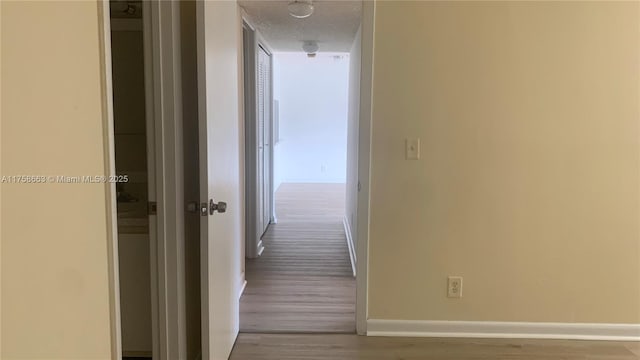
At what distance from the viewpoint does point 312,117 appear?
31.5 feet

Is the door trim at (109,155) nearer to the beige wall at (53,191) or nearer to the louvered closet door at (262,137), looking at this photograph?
the beige wall at (53,191)

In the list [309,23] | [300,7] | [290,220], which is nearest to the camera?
[300,7]

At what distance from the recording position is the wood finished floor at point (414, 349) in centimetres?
267

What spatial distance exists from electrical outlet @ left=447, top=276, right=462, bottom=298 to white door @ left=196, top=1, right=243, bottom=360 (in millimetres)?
1216

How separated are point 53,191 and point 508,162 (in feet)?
7.75

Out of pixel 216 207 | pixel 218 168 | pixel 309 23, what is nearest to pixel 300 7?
pixel 309 23

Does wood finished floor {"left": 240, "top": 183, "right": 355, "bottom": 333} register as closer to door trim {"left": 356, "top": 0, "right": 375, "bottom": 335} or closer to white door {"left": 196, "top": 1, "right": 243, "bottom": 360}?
door trim {"left": 356, "top": 0, "right": 375, "bottom": 335}

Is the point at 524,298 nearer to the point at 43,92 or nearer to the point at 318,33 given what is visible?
the point at 43,92

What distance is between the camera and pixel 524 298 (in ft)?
9.51

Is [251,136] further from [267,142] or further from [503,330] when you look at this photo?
[503,330]

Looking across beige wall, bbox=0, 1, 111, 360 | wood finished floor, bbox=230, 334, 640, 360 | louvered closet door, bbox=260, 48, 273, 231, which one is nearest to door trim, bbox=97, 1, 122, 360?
beige wall, bbox=0, 1, 111, 360

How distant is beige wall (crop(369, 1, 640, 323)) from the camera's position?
8.89 feet

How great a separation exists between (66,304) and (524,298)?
252 centimetres

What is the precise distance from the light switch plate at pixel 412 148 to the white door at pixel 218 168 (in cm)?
95
